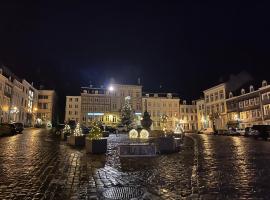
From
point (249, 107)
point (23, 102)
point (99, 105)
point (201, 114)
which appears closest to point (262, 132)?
point (249, 107)

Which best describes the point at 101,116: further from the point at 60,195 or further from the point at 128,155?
the point at 60,195

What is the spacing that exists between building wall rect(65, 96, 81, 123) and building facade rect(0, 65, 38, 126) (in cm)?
1152

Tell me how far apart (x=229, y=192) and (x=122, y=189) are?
2.54 m

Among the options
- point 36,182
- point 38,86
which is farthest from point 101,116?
point 36,182

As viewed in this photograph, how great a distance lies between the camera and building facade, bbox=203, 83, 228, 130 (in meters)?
74.2

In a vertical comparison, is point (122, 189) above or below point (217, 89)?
below

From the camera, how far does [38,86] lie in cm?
10106

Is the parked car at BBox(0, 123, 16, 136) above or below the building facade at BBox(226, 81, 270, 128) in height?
below

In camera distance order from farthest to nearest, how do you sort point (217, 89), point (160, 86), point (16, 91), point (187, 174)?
point (160, 86)
point (217, 89)
point (16, 91)
point (187, 174)

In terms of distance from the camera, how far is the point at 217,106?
7900 cm

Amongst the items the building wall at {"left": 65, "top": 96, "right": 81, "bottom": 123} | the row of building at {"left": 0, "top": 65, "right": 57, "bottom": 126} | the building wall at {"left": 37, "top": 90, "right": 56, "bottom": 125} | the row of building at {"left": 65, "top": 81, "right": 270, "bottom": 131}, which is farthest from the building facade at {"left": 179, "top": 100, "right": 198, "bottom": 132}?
the row of building at {"left": 0, "top": 65, "right": 57, "bottom": 126}

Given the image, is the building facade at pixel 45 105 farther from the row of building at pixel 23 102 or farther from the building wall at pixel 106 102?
the building wall at pixel 106 102

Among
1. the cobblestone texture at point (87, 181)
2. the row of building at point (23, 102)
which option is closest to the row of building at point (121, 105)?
the row of building at point (23, 102)

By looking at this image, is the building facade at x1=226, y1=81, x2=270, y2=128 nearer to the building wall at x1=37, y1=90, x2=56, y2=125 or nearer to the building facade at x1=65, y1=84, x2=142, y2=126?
the building facade at x1=65, y1=84, x2=142, y2=126
